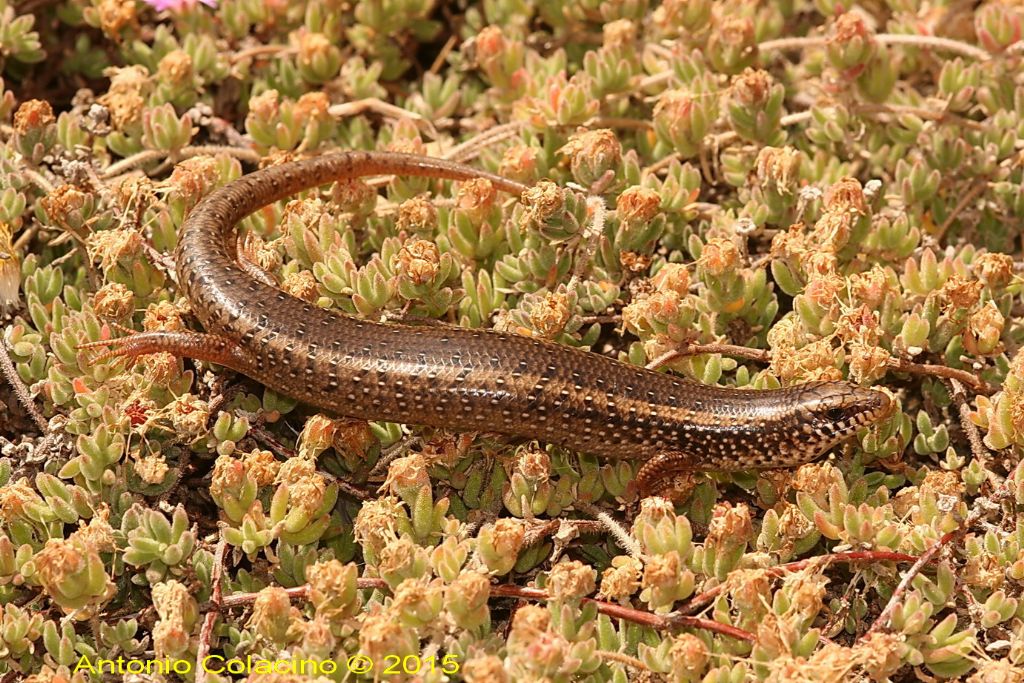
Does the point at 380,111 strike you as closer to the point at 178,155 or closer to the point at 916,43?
the point at 178,155

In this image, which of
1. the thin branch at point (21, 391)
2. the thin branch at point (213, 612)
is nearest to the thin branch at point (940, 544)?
the thin branch at point (213, 612)

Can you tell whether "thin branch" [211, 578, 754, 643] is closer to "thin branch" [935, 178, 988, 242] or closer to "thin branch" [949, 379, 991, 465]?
"thin branch" [949, 379, 991, 465]

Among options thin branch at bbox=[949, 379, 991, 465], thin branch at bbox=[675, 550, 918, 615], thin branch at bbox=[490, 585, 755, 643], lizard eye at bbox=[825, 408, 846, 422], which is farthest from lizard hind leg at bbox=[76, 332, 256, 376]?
thin branch at bbox=[949, 379, 991, 465]

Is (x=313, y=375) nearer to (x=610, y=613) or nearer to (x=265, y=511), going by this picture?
(x=265, y=511)

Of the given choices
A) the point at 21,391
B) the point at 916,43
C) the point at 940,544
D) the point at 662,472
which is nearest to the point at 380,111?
the point at 21,391

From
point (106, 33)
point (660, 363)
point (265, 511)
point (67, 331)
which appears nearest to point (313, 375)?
point (265, 511)

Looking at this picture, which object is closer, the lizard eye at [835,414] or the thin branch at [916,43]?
the lizard eye at [835,414]

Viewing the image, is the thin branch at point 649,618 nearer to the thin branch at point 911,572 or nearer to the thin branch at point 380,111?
the thin branch at point 911,572
